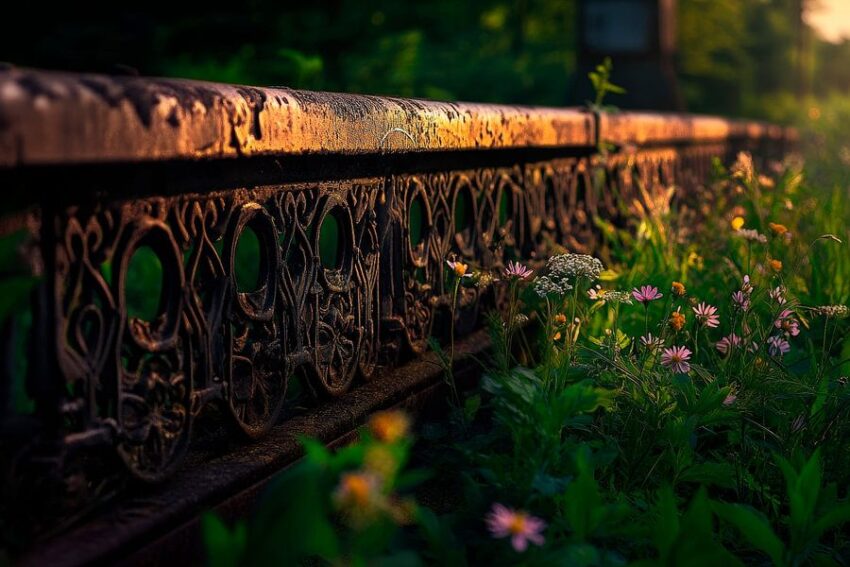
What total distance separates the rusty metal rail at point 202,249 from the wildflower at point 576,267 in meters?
0.52

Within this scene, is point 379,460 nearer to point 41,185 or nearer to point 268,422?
point 41,185

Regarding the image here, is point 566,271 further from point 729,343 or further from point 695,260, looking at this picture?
point 695,260

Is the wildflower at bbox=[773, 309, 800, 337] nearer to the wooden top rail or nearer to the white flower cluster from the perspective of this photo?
the white flower cluster

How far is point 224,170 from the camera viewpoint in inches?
86.3

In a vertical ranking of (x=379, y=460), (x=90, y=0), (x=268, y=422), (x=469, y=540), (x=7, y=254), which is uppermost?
(x=90, y=0)

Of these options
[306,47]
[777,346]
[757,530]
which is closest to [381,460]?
[757,530]

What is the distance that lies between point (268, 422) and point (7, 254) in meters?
0.93

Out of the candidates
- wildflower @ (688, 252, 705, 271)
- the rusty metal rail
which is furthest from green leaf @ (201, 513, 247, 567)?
wildflower @ (688, 252, 705, 271)

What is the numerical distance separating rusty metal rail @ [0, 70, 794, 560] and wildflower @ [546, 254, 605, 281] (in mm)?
517

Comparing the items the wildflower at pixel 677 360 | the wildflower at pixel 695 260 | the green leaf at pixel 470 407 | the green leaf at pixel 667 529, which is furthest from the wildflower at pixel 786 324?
the wildflower at pixel 695 260

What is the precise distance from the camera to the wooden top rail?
1.53 meters

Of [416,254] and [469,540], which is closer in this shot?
[469,540]

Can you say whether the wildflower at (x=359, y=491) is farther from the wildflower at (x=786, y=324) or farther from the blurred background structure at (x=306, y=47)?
the wildflower at (x=786, y=324)

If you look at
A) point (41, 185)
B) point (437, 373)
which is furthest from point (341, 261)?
point (41, 185)
